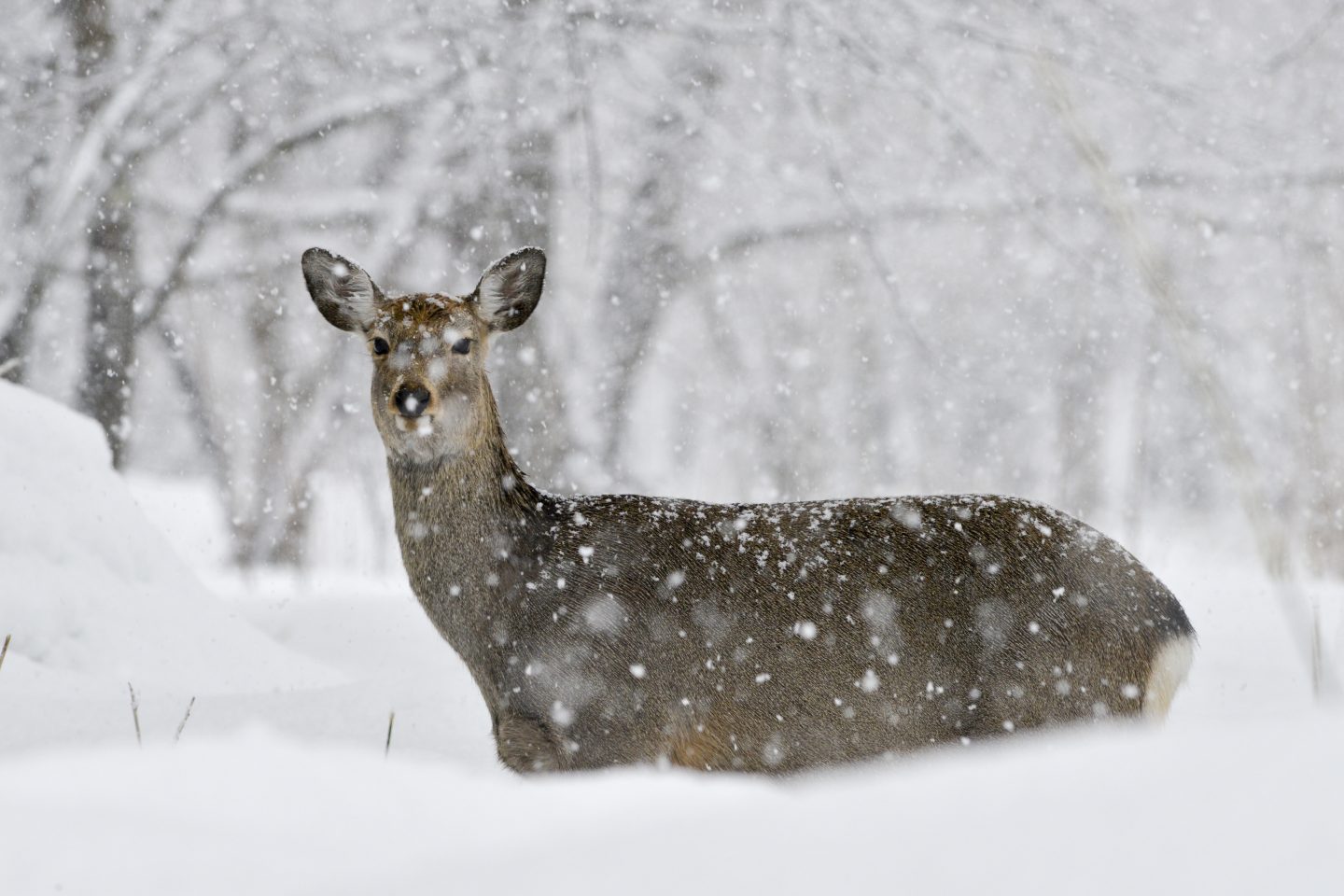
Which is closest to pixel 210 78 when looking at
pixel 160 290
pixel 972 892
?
pixel 160 290

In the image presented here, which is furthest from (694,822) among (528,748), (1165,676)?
(1165,676)

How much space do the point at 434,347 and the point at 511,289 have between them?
1.80ft

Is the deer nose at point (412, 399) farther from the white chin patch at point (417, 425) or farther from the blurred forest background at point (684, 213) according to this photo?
the blurred forest background at point (684, 213)

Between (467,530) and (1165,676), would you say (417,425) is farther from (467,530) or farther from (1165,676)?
→ (1165,676)

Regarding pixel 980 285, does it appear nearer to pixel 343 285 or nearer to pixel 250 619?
pixel 250 619

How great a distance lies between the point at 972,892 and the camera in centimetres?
106

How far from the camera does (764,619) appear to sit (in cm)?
413

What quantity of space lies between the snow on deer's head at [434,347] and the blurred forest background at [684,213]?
993 millimetres

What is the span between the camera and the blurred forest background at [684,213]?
7188 millimetres

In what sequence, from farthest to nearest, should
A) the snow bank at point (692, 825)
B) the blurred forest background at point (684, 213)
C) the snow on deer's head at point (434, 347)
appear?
the blurred forest background at point (684, 213) < the snow on deer's head at point (434, 347) < the snow bank at point (692, 825)

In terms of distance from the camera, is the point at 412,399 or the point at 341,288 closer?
the point at 412,399

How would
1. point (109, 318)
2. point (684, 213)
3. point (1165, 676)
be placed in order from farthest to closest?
point (684, 213) < point (109, 318) < point (1165, 676)

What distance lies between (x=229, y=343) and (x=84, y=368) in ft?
19.4

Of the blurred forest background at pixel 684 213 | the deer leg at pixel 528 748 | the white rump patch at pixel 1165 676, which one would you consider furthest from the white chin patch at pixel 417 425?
the white rump patch at pixel 1165 676
